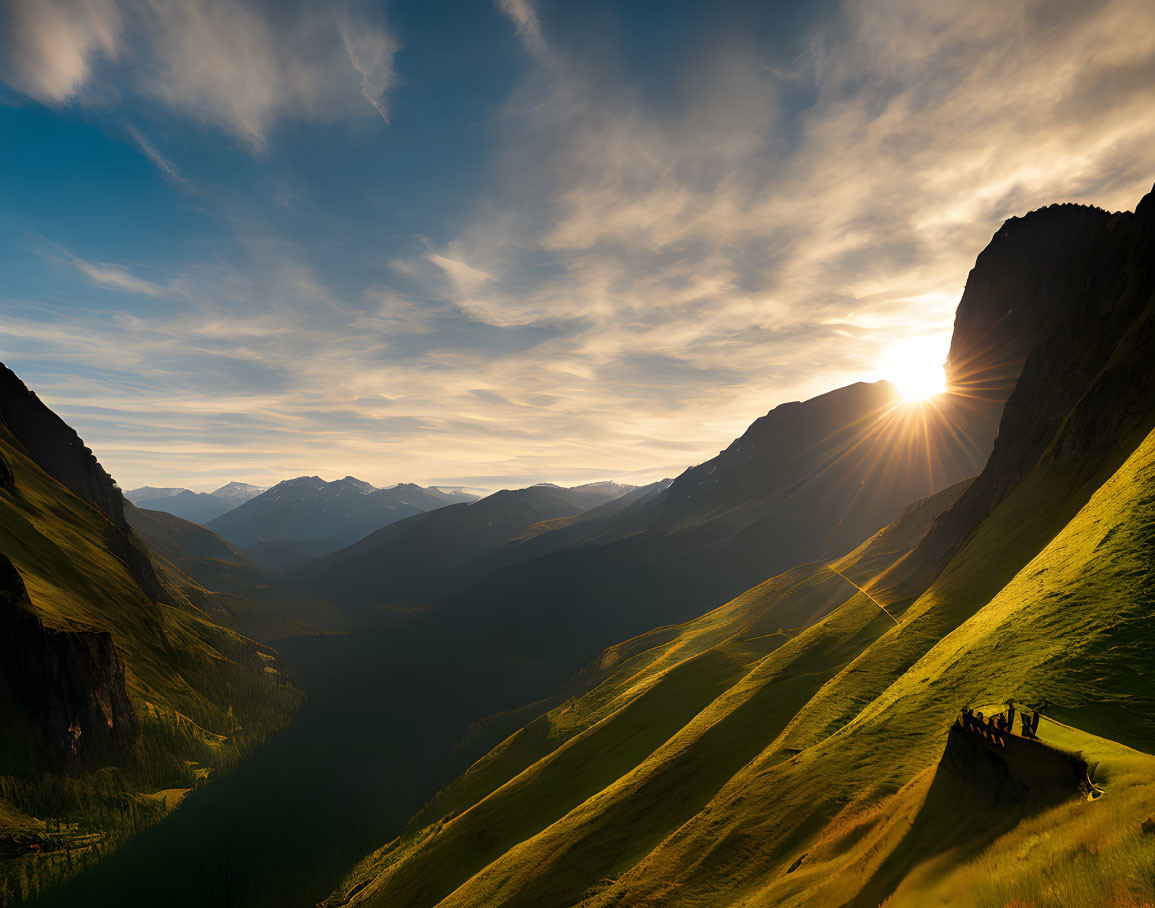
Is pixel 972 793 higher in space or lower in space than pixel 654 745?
higher

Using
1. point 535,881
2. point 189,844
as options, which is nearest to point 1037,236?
point 535,881

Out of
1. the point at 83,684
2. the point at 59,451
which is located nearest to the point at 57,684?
the point at 83,684

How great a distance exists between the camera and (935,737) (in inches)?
1031

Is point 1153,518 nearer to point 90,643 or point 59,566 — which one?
point 90,643

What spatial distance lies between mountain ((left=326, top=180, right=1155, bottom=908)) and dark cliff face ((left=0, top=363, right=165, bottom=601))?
5965 inches

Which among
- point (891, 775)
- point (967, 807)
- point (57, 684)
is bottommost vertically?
point (57, 684)

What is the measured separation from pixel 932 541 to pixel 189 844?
515ft

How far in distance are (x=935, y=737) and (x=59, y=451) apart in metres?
271

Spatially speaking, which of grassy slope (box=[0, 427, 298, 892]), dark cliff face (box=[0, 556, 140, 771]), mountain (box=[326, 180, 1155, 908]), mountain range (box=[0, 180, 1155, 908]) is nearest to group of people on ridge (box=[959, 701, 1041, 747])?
mountain (box=[326, 180, 1155, 908])

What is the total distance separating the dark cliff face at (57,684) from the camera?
9469cm

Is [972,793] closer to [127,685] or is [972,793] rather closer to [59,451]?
Answer: [127,685]

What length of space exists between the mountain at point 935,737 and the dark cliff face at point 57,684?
7004 centimetres

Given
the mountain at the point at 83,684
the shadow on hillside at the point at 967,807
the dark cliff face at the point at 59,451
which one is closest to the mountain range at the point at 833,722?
the shadow on hillside at the point at 967,807

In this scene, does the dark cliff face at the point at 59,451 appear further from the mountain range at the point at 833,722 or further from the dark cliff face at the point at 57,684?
the dark cliff face at the point at 57,684
